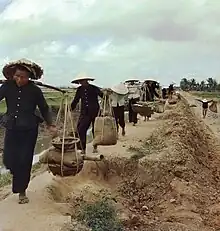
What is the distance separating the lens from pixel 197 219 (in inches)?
291

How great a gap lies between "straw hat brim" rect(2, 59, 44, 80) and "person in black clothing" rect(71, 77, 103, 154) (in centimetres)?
282

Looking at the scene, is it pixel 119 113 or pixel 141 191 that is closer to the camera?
pixel 141 191

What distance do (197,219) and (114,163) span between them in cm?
323

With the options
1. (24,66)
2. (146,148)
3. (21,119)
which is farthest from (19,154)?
(146,148)

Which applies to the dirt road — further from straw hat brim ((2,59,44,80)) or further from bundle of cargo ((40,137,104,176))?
straw hat brim ((2,59,44,80))

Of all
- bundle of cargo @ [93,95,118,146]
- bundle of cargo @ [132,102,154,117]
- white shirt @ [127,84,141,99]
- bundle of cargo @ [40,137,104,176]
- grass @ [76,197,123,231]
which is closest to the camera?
grass @ [76,197,123,231]

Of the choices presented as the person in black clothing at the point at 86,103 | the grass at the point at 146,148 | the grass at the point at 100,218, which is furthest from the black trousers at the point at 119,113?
the grass at the point at 100,218

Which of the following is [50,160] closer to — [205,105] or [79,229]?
[79,229]

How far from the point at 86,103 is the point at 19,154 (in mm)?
3246

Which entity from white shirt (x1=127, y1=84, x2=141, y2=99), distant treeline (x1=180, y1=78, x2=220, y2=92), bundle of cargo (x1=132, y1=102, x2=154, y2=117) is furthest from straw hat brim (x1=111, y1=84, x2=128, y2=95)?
distant treeline (x1=180, y1=78, x2=220, y2=92)

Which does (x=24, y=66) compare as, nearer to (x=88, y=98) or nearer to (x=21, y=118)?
(x=21, y=118)

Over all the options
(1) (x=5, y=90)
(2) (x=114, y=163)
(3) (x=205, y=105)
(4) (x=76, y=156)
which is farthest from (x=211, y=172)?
(3) (x=205, y=105)

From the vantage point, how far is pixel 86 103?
10.3 meters

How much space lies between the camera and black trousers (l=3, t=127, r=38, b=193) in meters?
7.19
